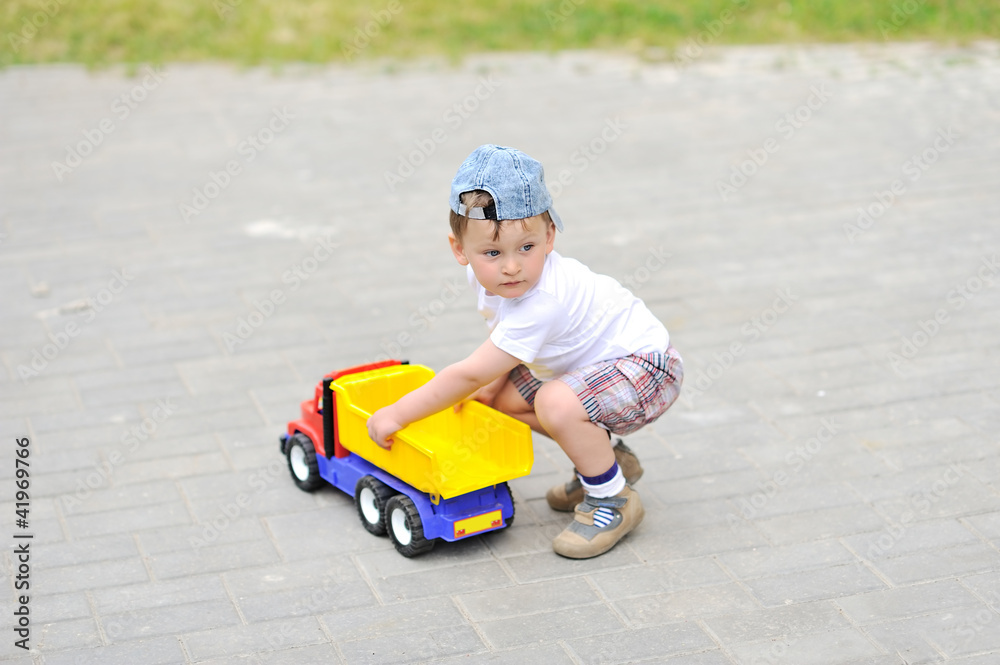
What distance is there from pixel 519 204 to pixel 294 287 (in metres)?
2.77

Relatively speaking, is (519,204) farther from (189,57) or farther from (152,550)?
(189,57)

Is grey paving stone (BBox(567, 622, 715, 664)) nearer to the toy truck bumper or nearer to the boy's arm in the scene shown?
the toy truck bumper

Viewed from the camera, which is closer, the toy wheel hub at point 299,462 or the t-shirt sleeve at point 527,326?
the t-shirt sleeve at point 527,326

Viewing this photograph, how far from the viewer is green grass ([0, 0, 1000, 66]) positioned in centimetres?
1044

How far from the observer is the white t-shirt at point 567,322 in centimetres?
329

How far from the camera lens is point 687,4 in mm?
11375

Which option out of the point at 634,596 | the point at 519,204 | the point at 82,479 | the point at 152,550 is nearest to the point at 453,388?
the point at 519,204

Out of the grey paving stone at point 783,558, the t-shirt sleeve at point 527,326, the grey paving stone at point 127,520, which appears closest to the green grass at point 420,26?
the grey paving stone at point 127,520

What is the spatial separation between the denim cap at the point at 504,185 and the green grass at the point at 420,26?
7.35m

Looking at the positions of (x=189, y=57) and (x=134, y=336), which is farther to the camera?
(x=189, y=57)

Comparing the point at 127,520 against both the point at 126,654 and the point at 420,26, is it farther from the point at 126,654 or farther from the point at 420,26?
the point at 420,26

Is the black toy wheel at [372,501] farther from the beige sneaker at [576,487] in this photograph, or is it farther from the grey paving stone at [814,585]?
the grey paving stone at [814,585]

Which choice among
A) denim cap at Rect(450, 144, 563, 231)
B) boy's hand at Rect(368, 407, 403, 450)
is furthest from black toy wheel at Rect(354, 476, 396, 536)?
denim cap at Rect(450, 144, 563, 231)

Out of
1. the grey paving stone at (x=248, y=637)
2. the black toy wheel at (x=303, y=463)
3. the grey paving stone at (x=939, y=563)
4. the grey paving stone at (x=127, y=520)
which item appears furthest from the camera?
the black toy wheel at (x=303, y=463)
